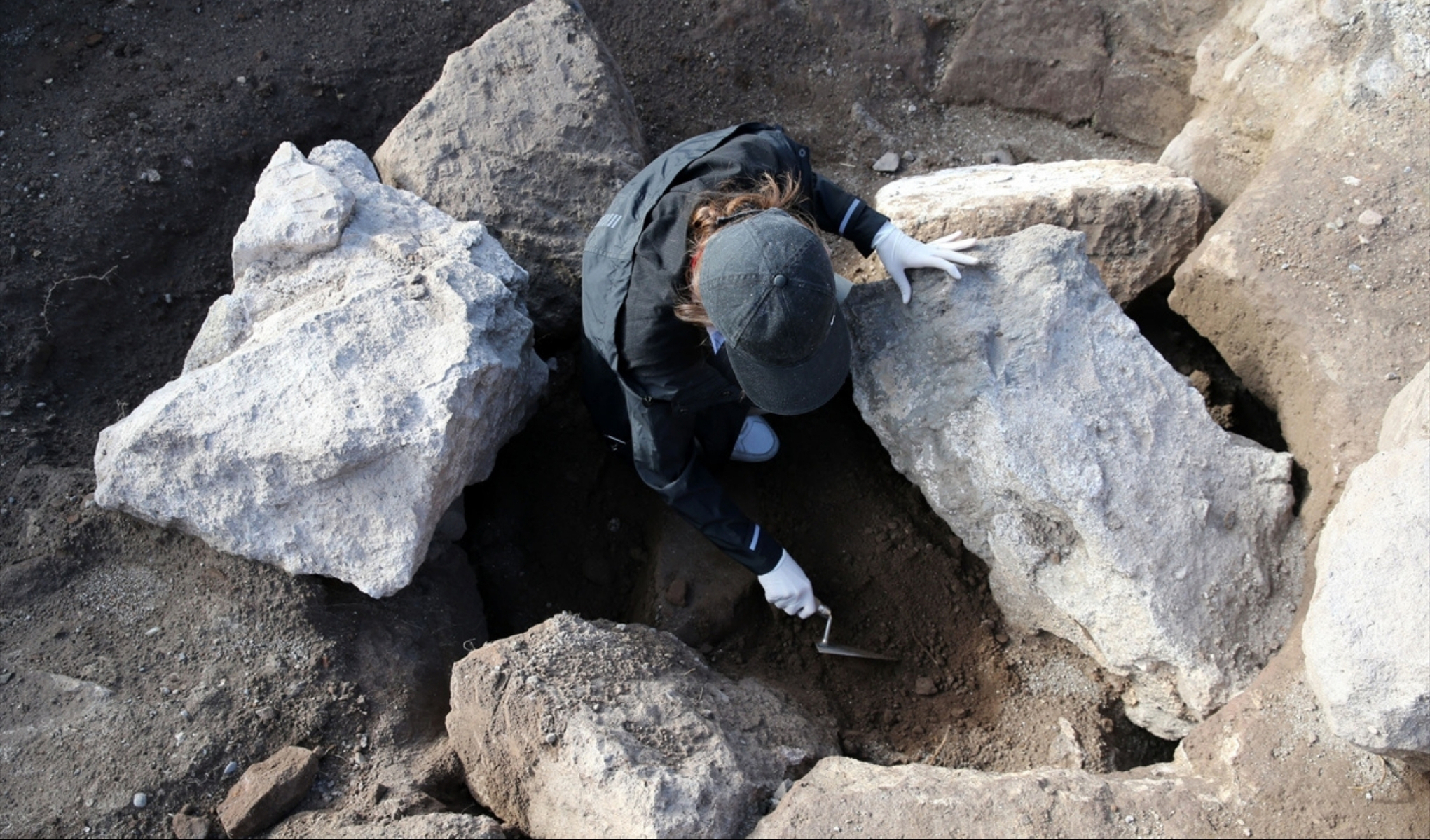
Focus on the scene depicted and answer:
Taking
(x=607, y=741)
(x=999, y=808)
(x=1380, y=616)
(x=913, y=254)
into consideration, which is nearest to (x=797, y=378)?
(x=913, y=254)

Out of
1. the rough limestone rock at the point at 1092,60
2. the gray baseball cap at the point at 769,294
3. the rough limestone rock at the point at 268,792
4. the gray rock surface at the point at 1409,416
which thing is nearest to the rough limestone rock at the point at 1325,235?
the gray rock surface at the point at 1409,416

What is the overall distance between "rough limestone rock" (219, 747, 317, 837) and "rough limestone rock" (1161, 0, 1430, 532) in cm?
230

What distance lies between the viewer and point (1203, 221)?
2697 mm

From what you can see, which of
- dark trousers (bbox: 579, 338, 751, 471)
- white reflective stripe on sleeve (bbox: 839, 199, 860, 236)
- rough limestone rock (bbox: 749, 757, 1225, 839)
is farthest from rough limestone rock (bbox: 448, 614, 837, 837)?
white reflective stripe on sleeve (bbox: 839, 199, 860, 236)

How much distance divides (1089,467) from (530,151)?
176cm

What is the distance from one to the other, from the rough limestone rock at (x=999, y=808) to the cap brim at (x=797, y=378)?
0.77 metres

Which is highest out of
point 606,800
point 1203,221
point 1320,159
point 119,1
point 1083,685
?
point 1320,159

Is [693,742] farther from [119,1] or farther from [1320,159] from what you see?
[119,1]

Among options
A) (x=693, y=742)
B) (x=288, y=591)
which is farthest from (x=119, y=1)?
(x=693, y=742)

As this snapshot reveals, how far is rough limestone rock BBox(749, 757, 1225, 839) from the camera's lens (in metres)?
1.79

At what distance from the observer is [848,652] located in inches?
97.4

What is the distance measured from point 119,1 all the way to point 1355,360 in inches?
155

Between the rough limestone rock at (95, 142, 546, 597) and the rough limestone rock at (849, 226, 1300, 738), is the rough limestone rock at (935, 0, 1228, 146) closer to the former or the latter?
the rough limestone rock at (849, 226, 1300, 738)

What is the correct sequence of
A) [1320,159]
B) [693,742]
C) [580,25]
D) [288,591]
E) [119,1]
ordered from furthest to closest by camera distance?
[119,1] → [580,25] → [1320,159] → [288,591] → [693,742]
